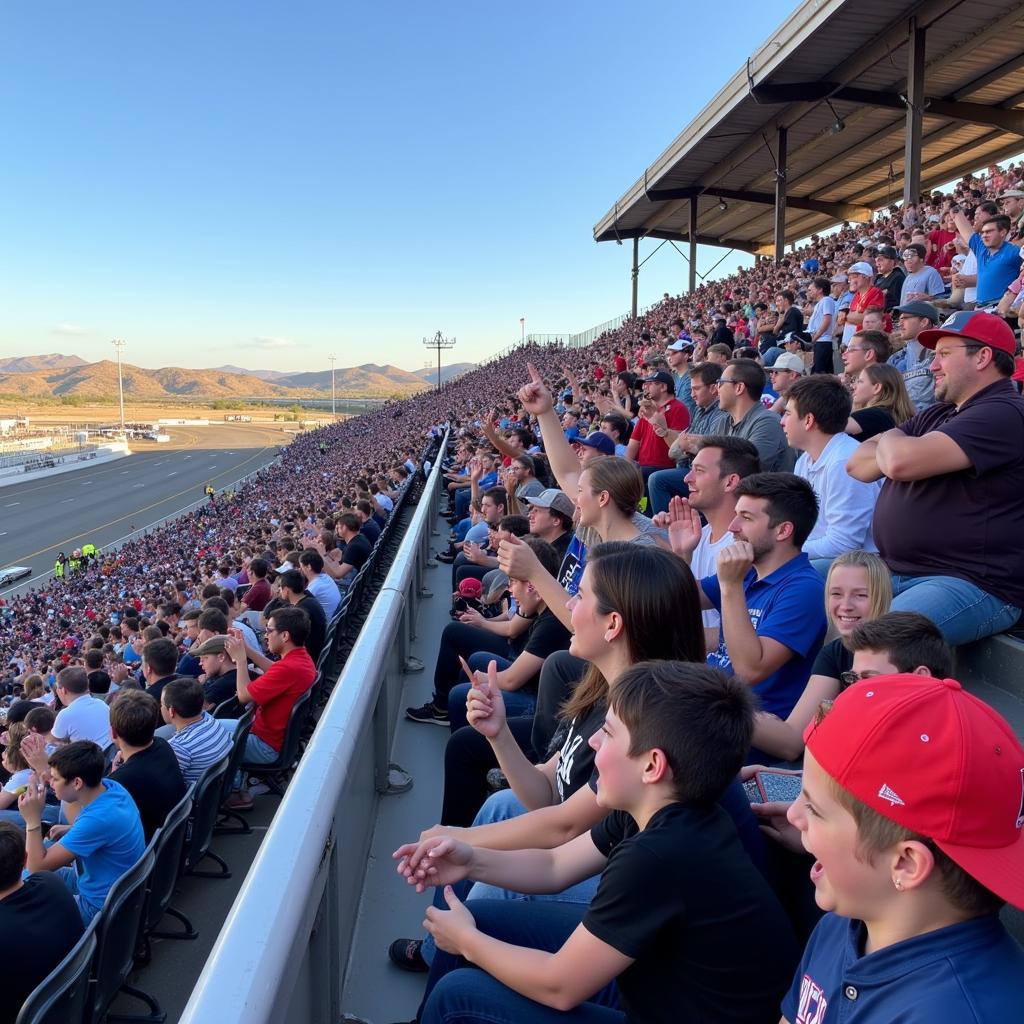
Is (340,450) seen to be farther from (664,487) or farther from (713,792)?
(713,792)

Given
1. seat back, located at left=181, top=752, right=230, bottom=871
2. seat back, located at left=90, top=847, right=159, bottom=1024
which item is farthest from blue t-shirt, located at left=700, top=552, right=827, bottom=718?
seat back, located at left=181, top=752, right=230, bottom=871

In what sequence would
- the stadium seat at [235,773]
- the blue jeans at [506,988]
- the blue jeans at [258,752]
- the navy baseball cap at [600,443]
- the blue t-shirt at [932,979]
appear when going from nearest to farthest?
the blue t-shirt at [932,979] → the blue jeans at [506,988] → the stadium seat at [235,773] → the blue jeans at [258,752] → the navy baseball cap at [600,443]

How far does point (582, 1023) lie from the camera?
6.23 ft

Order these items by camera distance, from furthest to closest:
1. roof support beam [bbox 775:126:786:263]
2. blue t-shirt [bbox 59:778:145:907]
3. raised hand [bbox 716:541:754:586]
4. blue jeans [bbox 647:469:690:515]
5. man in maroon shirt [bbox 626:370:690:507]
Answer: roof support beam [bbox 775:126:786:263], man in maroon shirt [bbox 626:370:690:507], blue jeans [bbox 647:469:690:515], blue t-shirt [bbox 59:778:145:907], raised hand [bbox 716:541:754:586]

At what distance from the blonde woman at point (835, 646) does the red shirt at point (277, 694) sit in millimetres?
3501

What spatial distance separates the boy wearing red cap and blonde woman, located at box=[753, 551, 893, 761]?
3.36 ft

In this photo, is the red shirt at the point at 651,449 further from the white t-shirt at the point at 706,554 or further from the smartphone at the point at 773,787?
the smartphone at the point at 773,787

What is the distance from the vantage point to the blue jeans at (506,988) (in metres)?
1.91

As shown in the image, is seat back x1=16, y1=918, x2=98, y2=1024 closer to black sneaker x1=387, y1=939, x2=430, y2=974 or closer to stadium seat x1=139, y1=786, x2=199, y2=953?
stadium seat x1=139, y1=786, x2=199, y2=953

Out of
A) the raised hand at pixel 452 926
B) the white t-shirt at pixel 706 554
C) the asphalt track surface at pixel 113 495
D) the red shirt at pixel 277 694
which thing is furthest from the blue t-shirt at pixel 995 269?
the asphalt track surface at pixel 113 495

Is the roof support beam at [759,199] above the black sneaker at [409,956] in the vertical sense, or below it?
above

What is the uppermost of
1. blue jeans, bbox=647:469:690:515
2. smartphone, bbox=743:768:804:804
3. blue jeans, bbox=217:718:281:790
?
blue jeans, bbox=647:469:690:515

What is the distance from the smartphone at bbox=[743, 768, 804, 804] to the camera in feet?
7.06

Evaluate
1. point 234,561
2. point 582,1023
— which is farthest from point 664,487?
point 234,561
